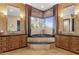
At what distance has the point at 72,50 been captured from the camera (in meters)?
2.71

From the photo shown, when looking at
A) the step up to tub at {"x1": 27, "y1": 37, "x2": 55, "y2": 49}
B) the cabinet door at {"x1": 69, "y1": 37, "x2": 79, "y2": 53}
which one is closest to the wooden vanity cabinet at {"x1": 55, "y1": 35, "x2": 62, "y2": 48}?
the step up to tub at {"x1": 27, "y1": 37, "x2": 55, "y2": 49}

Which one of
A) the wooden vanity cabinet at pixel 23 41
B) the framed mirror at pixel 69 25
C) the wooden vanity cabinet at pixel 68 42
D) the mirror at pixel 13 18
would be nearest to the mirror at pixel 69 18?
the framed mirror at pixel 69 25

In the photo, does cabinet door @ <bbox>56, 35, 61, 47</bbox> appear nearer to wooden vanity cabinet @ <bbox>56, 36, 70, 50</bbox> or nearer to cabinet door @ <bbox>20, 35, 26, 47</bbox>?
wooden vanity cabinet @ <bbox>56, 36, 70, 50</bbox>

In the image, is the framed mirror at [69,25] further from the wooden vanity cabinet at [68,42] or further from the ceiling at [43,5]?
the ceiling at [43,5]

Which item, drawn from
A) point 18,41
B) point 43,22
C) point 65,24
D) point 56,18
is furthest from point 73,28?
point 18,41

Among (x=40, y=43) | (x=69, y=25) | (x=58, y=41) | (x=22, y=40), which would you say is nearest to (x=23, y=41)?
(x=22, y=40)

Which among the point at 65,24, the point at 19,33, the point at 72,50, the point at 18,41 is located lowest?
the point at 72,50

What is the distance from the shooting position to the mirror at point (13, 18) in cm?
272

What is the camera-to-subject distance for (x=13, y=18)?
2785 millimetres

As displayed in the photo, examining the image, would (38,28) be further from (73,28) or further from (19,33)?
(73,28)

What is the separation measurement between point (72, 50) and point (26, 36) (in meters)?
1.11

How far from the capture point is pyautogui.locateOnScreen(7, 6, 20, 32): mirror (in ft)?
8.93

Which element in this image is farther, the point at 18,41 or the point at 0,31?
the point at 18,41

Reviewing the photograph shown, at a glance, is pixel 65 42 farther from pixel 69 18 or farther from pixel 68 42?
pixel 69 18
